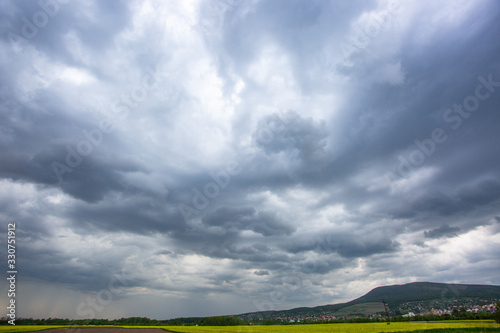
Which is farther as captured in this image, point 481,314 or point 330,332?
point 481,314

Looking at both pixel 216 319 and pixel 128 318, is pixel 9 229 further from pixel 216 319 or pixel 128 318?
pixel 128 318

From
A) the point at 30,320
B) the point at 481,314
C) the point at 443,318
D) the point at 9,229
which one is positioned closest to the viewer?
the point at 9,229

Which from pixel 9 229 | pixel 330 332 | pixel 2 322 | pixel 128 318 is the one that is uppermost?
pixel 9 229

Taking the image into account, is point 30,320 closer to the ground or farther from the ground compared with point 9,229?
closer to the ground

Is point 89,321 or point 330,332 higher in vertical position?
point 330,332

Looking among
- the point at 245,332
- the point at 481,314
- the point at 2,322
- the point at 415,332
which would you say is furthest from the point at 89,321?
the point at 481,314

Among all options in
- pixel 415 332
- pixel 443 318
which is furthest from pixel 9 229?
pixel 443 318

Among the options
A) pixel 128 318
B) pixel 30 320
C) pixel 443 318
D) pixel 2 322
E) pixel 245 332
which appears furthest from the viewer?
pixel 128 318

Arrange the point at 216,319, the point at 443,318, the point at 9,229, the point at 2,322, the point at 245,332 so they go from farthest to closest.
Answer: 1. the point at 216,319
2. the point at 2,322
3. the point at 443,318
4. the point at 245,332
5. the point at 9,229

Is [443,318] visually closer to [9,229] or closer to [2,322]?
[9,229]

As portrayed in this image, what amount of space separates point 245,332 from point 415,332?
1526 inches

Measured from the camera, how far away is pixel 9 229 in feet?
116

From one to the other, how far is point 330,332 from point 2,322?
565 feet

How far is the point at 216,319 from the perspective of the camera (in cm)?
15912
